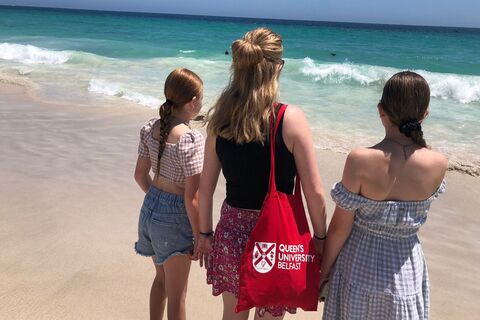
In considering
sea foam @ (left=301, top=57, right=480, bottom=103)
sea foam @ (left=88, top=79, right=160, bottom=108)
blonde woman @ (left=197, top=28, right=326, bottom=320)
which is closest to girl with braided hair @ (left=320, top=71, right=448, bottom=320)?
blonde woman @ (left=197, top=28, right=326, bottom=320)

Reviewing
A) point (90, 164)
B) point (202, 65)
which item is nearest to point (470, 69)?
point (202, 65)

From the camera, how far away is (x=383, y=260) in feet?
6.93

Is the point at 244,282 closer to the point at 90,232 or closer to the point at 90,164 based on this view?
the point at 90,232

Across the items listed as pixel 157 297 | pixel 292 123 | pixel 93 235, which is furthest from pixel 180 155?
pixel 93 235

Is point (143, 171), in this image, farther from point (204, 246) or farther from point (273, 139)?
point (273, 139)

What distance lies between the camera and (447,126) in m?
9.45

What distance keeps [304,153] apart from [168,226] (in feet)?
2.92

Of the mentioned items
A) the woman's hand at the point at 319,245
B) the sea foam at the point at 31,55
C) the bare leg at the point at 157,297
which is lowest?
the sea foam at the point at 31,55

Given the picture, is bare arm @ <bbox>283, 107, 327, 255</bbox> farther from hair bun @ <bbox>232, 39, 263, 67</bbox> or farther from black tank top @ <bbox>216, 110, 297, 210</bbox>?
hair bun @ <bbox>232, 39, 263, 67</bbox>

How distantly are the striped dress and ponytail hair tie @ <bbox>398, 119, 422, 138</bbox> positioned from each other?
291mm

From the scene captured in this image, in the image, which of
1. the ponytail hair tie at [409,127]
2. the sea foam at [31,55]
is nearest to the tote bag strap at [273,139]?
the ponytail hair tie at [409,127]

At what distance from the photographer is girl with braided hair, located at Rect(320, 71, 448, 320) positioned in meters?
1.99

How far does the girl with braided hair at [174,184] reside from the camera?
246 centimetres

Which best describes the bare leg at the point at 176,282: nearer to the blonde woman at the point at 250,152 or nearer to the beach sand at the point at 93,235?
the blonde woman at the point at 250,152
